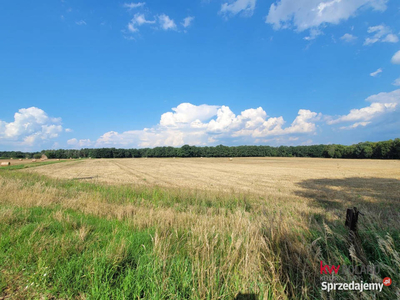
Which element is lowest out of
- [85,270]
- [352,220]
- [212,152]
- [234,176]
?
[234,176]

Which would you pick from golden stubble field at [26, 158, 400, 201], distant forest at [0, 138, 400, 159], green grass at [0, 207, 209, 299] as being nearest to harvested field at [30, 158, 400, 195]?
golden stubble field at [26, 158, 400, 201]

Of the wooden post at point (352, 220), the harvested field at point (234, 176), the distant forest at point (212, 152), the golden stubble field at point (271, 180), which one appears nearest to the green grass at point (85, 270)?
the wooden post at point (352, 220)

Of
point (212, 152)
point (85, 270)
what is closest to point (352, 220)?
point (85, 270)

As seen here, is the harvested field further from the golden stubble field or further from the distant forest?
the distant forest

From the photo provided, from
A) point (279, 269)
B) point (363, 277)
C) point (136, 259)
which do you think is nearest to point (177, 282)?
point (136, 259)

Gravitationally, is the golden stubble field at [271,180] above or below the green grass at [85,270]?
below

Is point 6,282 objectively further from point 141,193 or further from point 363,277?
point 141,193

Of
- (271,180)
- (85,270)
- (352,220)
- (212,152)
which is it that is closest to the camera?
(85,270)

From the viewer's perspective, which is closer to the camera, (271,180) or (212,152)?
(271,180)

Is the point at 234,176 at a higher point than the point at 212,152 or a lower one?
lower

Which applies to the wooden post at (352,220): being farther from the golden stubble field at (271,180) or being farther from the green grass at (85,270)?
the golden stubble field at (271,180)

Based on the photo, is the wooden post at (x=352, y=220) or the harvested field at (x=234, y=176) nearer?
the wooden post at (x=352, y=220)

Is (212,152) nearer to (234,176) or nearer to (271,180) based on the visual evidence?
(234,176)

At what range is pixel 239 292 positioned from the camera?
253 centimetres
